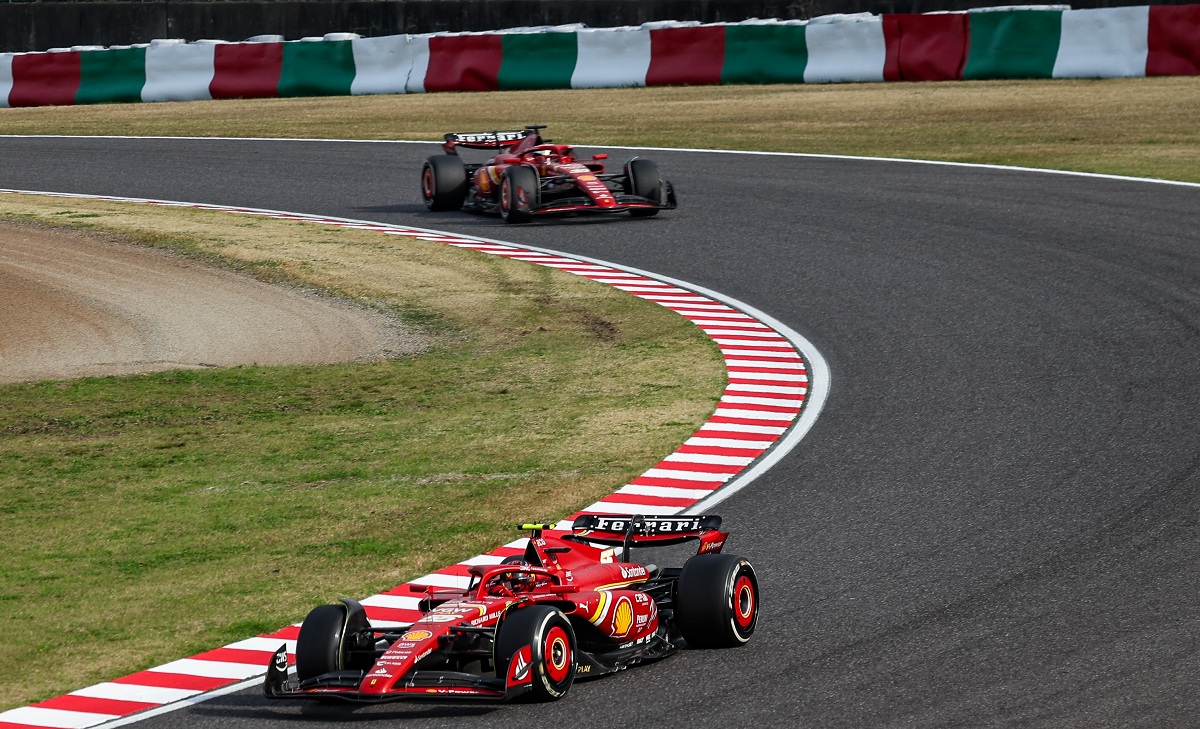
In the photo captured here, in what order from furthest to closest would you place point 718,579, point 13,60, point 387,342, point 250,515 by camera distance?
point 13,60, point 387,342, point 250,515, point 718,579

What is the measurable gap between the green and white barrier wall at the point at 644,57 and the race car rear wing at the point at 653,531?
22.3m

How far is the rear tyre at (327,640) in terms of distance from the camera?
738cm

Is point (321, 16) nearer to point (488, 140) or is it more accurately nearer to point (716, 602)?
point (488, 140)

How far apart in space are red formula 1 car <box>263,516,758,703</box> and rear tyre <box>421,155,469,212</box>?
46.4 feet

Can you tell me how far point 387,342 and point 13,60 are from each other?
886 inches

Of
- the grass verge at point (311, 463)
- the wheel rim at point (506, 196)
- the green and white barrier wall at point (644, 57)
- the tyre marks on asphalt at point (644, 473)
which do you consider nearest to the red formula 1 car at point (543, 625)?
the tyre marks on asphalt at point (644, 473)

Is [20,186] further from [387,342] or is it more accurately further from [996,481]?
[996,481]

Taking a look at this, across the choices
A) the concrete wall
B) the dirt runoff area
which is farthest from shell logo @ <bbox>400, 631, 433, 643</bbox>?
the concrete wall

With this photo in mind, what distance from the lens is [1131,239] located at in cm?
1836

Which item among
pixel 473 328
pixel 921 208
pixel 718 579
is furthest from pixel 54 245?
pixel 718 579

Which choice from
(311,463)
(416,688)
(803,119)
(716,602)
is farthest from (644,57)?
(416,688)

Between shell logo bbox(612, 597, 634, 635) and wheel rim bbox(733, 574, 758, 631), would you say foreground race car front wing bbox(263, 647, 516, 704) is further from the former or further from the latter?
wheel rim bbox(733, 574, 758, 631)

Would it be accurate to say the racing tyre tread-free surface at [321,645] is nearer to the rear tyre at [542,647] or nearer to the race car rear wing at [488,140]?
the rear tyre at [542,647]

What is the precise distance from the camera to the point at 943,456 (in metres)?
11.3
